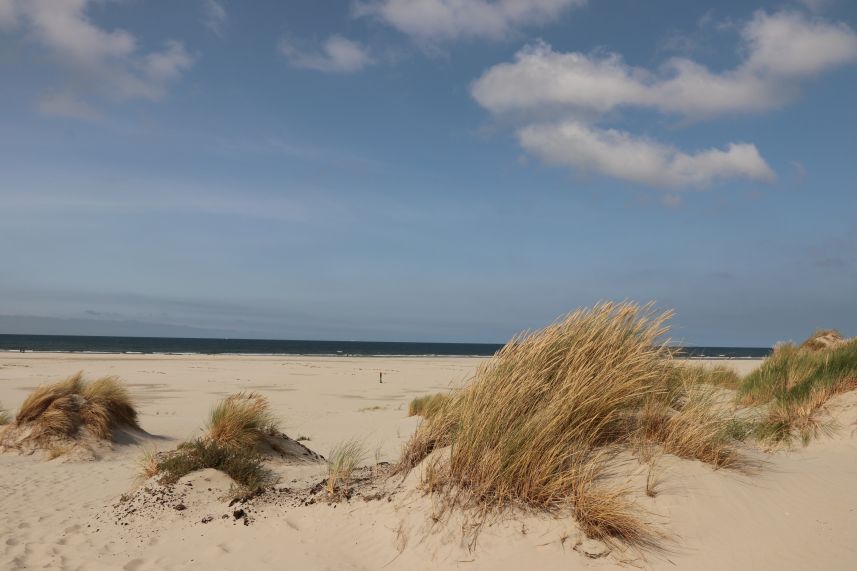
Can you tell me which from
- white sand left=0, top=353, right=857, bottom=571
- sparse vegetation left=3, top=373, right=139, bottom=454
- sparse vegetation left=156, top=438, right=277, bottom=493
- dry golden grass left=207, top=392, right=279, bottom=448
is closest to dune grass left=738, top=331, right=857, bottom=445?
white sand left=0, top=353, right=857, bottom=571

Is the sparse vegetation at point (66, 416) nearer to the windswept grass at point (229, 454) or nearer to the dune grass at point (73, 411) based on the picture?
the dune grass at point (73, 411)

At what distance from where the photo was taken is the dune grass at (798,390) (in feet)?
28.4

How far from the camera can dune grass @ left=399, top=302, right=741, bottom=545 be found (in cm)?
511

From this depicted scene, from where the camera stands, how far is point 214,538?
587cm

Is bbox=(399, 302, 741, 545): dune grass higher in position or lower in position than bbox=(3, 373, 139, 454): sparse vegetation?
higher

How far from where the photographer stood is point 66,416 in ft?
36.5

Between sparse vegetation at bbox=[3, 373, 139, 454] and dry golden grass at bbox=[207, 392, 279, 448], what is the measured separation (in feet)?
10.6

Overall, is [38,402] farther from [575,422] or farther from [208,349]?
[208,349]

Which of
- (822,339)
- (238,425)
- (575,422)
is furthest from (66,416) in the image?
(822,339)

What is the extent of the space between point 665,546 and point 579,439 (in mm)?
1093

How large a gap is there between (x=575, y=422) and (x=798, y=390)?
6.32 meters

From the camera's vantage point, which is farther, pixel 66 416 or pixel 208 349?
pixel 208 349

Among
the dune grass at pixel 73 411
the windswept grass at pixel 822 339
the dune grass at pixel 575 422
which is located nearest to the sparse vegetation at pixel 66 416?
the dune grass at pixel 73 411

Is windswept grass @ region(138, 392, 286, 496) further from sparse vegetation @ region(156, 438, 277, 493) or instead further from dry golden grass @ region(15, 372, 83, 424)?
dry golden grass @ region(15, 372, 83, 424)
